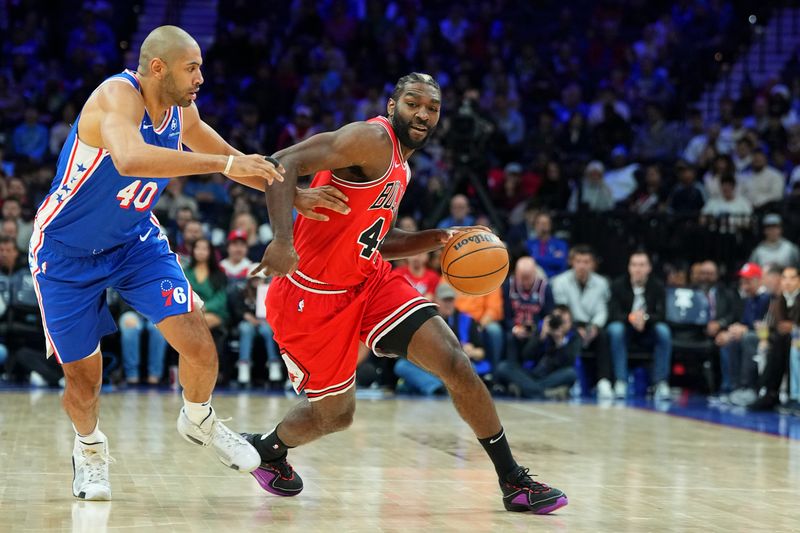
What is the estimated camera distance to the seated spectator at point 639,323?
1197 centimetres

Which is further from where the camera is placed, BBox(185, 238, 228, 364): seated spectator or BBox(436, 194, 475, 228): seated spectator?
BBox(436, 194, 475, 228): seated spectator

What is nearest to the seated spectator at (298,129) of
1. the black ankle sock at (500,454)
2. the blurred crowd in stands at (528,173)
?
the blurred crowd in stands at (528,173)

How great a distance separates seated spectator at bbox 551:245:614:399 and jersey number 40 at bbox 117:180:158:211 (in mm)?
7711

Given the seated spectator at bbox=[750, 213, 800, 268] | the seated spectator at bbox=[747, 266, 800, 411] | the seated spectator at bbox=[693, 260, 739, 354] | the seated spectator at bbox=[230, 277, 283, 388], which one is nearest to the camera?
the seated spectator at bbox=[747, 266, 800, 411]

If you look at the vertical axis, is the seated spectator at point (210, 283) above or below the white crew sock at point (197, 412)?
above

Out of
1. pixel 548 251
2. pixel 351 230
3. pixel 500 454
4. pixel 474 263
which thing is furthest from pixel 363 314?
pixel 548 251

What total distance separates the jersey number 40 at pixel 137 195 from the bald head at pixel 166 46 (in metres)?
0.49

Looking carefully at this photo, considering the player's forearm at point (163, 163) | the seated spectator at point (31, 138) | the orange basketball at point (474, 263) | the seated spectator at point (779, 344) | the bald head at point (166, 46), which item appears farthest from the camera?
the seated spectator at point (31, 138)

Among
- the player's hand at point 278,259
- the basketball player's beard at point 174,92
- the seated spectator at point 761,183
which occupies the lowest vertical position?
the player's hand at point 278,259

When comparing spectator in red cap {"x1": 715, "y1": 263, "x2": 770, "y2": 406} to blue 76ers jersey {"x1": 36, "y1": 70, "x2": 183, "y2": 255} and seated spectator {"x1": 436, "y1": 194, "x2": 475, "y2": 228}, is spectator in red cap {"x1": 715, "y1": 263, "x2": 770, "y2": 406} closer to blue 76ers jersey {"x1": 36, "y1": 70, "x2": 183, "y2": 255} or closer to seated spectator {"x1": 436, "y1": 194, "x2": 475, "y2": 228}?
seated spectator {"x1": 436, "y1": 194, "x2": 475, "y2": 228}

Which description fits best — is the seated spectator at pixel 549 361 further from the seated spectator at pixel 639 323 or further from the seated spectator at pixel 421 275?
the seated spectator at pixel 421 275

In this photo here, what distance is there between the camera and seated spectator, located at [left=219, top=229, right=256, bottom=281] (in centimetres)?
1195

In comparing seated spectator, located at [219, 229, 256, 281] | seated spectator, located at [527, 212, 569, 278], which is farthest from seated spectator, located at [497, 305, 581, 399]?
seated spectator, located at [219, 229, 256, 281]

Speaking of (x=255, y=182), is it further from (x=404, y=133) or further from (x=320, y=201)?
(x=404, y=133)
